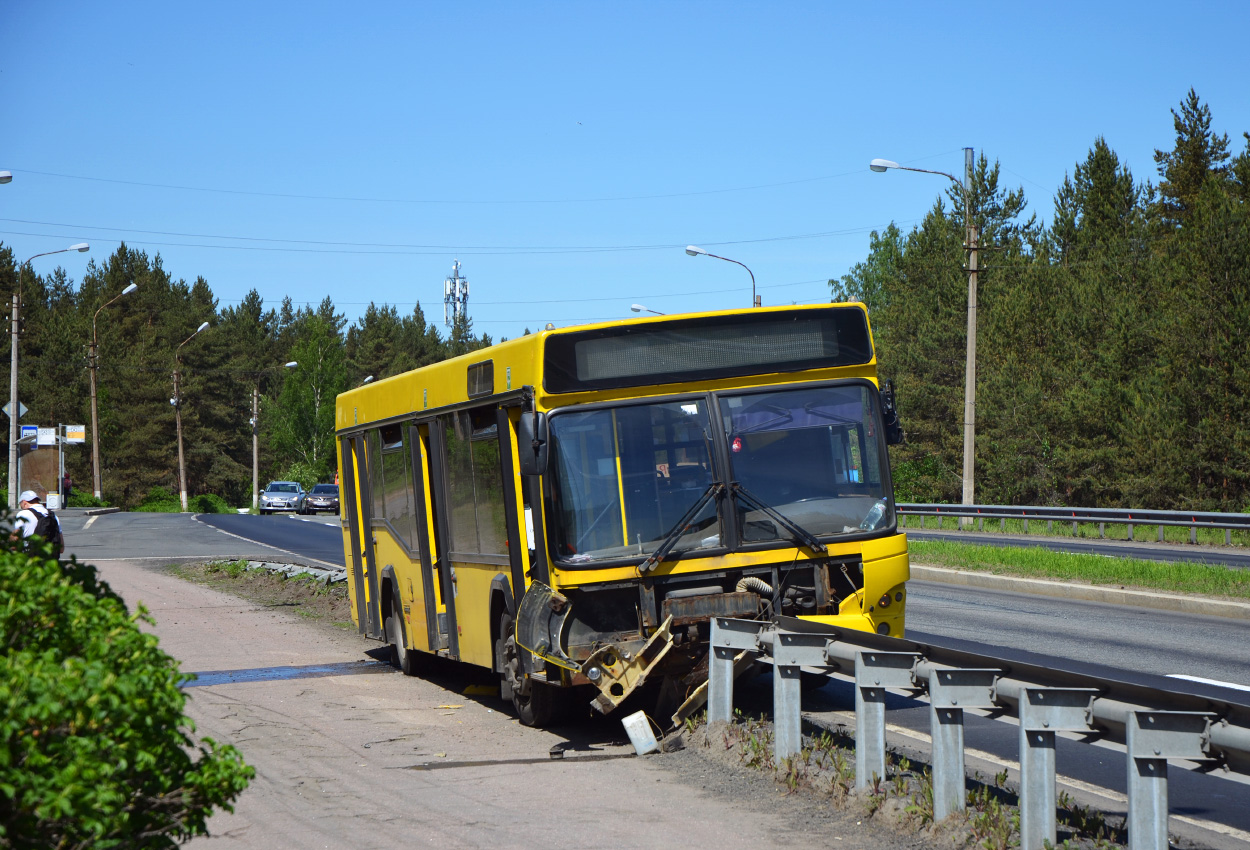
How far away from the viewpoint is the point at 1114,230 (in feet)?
205

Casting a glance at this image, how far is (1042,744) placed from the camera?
219 inches

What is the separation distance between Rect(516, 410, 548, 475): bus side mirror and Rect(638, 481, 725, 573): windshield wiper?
0.90 m

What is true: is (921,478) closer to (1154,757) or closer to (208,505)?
(208,505)

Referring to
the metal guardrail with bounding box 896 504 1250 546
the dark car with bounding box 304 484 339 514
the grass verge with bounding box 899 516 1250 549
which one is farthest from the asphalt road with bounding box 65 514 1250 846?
the dark car with bounding box 304 484 339 514

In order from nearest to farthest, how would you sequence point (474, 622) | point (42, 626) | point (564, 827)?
point (42, 626), point (564, 827), point (474, 622)

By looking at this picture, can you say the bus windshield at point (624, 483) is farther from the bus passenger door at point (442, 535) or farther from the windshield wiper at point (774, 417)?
the bus passenger door at point (442, 535)

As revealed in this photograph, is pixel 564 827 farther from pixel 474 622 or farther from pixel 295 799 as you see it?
pixel 474 622

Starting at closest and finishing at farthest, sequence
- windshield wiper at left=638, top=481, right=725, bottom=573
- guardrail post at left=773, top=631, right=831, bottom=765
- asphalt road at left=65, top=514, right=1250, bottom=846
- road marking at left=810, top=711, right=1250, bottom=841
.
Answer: road marking at left=810, top=711, right=1250, bottom=841, asphalt road at left=65, top=514, right=1250, bottom=846, guardrail post at left=773, top=631, right=831, bottom=765, windshield wiper at left=638, top=481, right=725, bottom=573

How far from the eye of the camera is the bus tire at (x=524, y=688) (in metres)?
9.52

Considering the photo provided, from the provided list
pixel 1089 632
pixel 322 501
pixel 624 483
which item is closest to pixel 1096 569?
pixel 1089 632

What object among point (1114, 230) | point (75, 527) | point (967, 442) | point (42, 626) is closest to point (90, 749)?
point (42, 626)

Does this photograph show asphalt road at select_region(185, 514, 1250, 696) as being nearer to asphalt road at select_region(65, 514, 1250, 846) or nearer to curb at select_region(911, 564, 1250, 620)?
asphalt road at select_region(65, 514, 1250, 846)

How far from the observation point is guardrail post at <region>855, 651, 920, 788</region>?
6.66 metres

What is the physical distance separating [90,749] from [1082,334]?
1971 inches
